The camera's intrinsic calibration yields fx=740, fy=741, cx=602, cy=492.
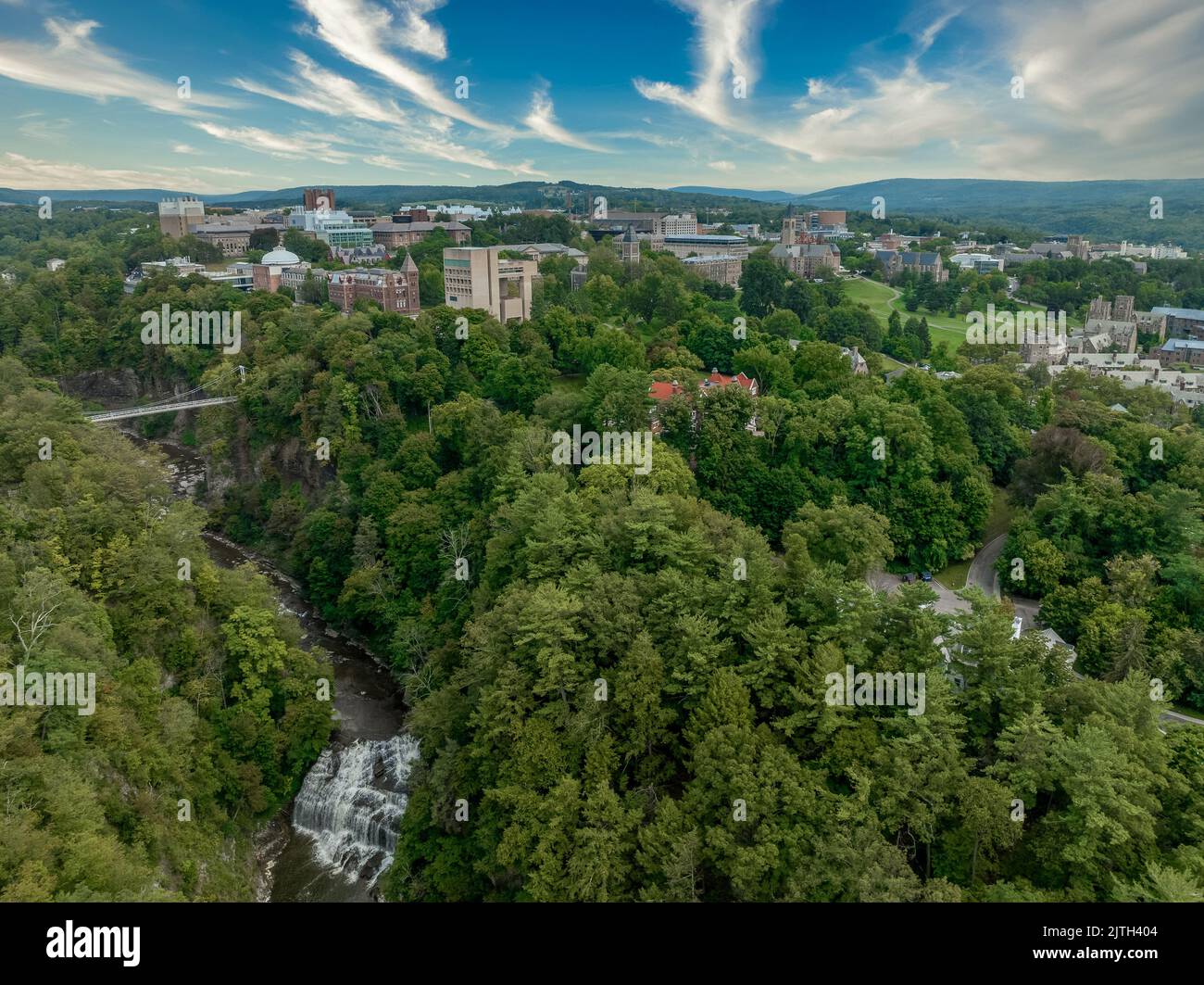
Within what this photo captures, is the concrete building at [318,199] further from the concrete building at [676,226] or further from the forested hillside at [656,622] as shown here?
the forested hillside at [656,622]

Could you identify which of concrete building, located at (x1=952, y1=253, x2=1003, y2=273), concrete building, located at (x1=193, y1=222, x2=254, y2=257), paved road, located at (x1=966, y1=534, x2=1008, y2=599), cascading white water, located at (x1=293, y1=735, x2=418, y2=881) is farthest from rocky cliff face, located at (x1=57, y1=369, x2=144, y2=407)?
concrete building, located at (x1=952, y1=253, x2=1003, y2=273)

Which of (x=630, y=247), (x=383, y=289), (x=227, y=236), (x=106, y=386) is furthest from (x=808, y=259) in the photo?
(x=106, y=386)

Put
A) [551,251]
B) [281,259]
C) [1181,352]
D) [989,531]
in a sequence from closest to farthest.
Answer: [989,531], [1181,352], [281,259], [551,251]

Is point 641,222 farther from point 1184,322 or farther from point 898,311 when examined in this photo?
point 1184,322

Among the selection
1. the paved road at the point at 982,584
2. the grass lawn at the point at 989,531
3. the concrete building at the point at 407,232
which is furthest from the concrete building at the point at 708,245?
the paved road at the point at 982,584

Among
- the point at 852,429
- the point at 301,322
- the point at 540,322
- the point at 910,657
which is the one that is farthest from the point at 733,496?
the point at 301,322

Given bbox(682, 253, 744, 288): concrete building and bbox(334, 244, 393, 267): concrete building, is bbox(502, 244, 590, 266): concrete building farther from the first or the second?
bbox(334, 244, 393, 267): concrete building
